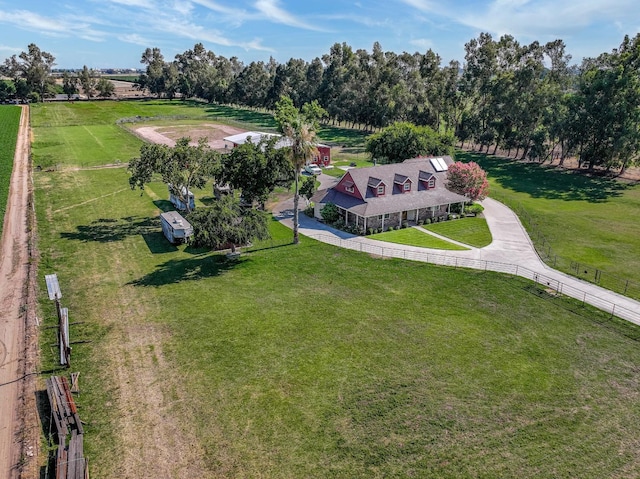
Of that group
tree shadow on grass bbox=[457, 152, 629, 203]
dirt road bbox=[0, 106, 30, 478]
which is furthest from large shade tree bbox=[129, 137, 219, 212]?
tree shadow on grass bbox=[457, 152, 629, 203]

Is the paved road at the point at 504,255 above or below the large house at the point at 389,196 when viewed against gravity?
below

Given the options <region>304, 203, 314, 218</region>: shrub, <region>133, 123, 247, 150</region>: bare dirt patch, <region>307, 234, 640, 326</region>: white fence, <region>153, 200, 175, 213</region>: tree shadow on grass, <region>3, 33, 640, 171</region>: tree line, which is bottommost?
<region>153, 200, 175, 213</region>: tree shadow on grass

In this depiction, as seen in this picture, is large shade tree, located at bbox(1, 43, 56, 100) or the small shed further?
large shade tree, located at bbox(1, 43, 56, 100)

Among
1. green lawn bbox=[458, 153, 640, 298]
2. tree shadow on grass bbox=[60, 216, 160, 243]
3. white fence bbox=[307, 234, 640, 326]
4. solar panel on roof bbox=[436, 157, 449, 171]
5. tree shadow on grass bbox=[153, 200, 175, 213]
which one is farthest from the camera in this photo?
solar panel on roof bbox=[436, 157, 449, 171]

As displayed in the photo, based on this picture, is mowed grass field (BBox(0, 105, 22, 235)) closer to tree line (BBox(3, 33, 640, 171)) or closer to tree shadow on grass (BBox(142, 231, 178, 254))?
tree shadow on grass (BBox(142, 231, 178, 254))

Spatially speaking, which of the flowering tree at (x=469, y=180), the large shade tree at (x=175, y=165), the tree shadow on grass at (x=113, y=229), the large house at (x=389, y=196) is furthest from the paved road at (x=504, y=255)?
the tree shadow on grass at (x=113, y=229)

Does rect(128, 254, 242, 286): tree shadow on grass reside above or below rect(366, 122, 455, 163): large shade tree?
below

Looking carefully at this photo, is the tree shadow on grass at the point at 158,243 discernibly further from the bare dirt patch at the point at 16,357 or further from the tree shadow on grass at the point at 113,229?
the bare dirt patch at the point at 16,357

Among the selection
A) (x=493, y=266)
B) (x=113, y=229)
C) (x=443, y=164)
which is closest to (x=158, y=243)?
(x=113, y=229)
